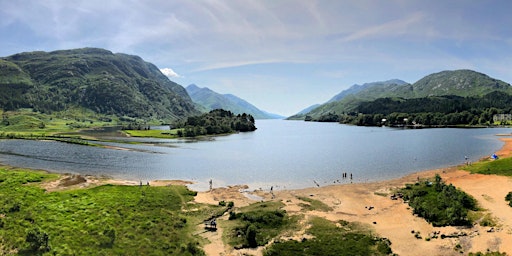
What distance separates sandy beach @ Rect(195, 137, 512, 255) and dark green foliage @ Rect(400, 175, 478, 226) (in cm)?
143

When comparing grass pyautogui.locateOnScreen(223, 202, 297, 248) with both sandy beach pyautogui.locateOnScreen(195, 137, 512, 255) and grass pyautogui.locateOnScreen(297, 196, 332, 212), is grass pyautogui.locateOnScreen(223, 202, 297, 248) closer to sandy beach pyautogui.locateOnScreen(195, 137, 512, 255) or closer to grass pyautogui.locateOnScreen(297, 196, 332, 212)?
sandy beach pyautogui.locateOnScreen(195, 137, 512, 255)

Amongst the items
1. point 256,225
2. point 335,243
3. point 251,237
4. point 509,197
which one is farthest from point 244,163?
point 509,197

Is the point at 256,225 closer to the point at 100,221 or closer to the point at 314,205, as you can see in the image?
the point at 314,205

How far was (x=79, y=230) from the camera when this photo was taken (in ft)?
130

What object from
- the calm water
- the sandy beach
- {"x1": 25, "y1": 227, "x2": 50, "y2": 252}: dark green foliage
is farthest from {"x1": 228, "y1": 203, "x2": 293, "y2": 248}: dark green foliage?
the calm water

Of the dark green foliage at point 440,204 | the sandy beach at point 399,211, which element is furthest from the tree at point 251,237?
the dark green foliage at point 440,204

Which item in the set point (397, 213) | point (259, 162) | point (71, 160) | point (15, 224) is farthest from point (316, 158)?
point (15, 224)

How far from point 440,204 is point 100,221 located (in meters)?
52.7

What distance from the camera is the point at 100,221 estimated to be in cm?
4306

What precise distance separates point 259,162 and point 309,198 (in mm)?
52693

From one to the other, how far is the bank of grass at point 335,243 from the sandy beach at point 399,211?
189 cm

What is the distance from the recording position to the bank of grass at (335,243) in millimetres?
38312

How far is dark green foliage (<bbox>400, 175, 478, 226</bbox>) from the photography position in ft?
156

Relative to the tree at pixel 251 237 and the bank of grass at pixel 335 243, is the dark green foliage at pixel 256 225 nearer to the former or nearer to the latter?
the tree at pixel 251 237
